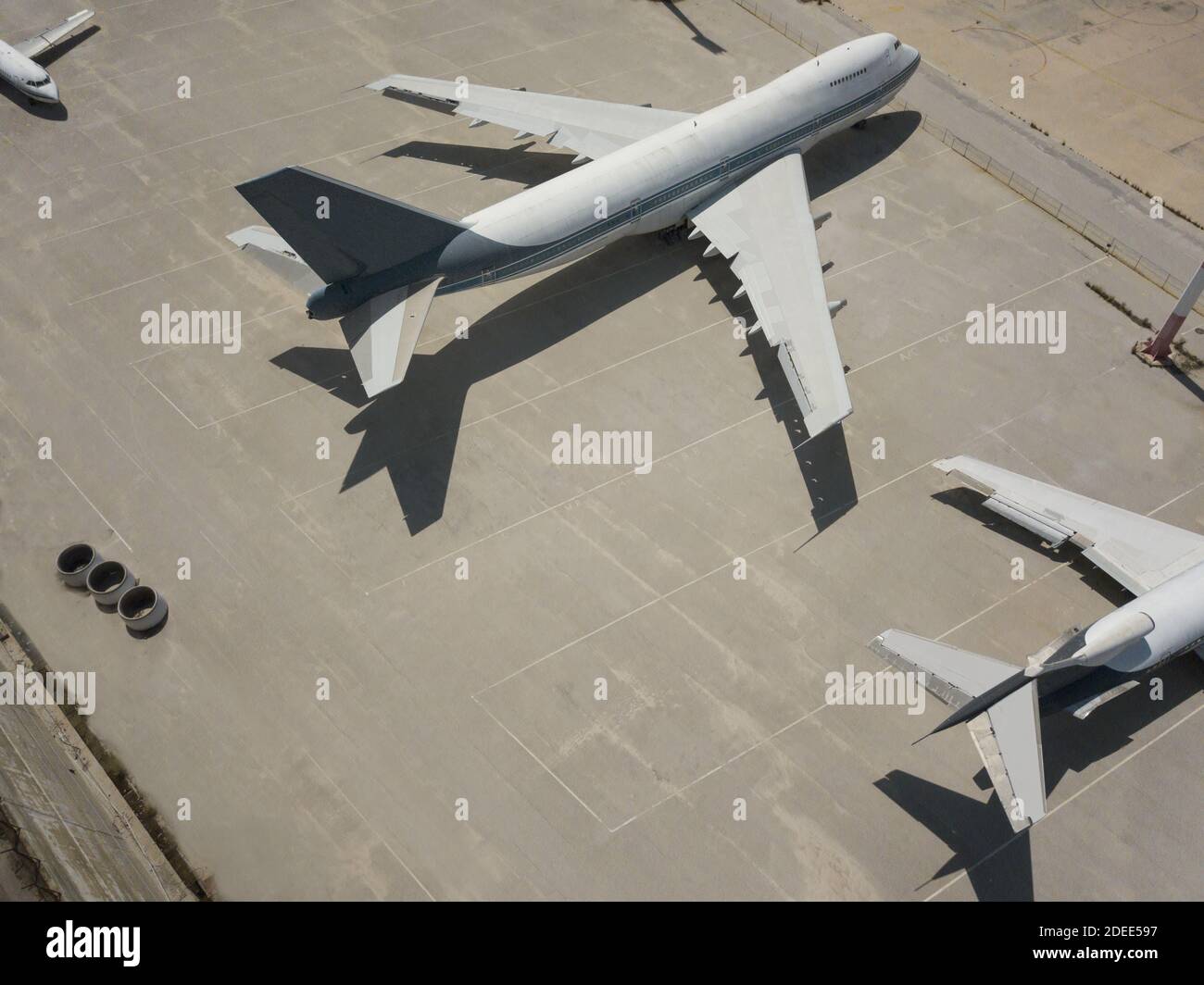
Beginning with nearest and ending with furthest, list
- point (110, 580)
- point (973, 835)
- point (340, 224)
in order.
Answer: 1. point (973, 835)
2. point (110, 580)
3. point (340, 224)

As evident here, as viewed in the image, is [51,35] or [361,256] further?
[51,35]

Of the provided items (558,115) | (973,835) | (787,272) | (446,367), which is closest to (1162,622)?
(973,835)

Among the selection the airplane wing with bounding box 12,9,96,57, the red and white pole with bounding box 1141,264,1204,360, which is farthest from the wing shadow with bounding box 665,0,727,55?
the airplane wing with bounding box 12,9,96,57

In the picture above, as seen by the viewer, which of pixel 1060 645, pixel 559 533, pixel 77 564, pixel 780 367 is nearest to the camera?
pixel 1060 645

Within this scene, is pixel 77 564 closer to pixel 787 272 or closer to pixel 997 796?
pixel 787 272

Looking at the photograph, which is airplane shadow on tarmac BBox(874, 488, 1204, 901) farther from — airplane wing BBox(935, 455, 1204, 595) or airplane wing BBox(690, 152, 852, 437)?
airplane wing BBox(690, 152, 852, 437)
